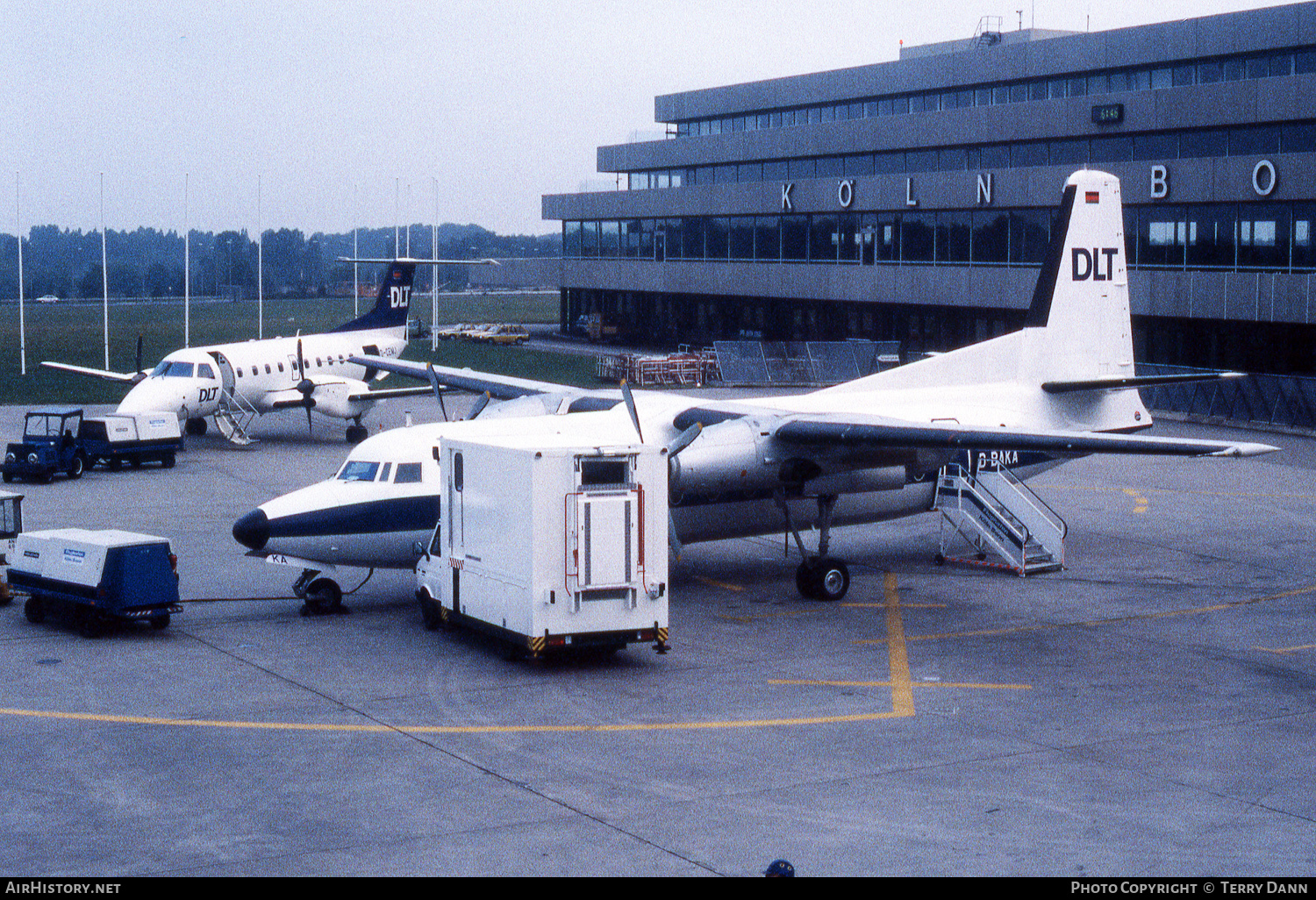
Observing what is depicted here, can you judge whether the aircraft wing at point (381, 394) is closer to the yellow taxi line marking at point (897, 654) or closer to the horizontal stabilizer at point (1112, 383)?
the horizontal stabilizer at point (1112, 383)

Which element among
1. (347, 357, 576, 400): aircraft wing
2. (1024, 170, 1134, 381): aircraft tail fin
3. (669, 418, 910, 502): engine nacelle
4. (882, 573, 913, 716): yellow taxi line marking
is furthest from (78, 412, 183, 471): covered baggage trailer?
(1024, 170, 1134, 381): aircraft tail fin

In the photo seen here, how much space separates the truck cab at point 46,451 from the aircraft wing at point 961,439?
23.6 m

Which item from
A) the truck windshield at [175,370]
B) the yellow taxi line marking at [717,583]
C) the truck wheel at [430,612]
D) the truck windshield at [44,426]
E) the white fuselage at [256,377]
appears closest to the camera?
the truck wheel at [430,612]

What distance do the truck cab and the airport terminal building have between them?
132 ft

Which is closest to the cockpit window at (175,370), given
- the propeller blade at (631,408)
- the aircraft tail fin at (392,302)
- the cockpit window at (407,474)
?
the aircraft tail fin at (392,302)

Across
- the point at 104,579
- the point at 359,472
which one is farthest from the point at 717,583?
Result: the point at 104,579

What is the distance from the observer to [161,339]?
364 feet

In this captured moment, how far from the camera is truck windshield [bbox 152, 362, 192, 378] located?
45750 millimetres

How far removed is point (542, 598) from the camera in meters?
19.7

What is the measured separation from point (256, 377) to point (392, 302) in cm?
870

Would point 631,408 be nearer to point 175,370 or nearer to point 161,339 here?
point 175,370

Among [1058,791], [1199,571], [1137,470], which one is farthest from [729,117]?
[1058,791]

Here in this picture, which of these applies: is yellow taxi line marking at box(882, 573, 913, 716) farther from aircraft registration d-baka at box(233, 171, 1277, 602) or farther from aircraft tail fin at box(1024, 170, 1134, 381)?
aircraft tail fin at box(1024, 170, 1134, 381)

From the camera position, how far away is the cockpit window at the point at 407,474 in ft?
79.6
